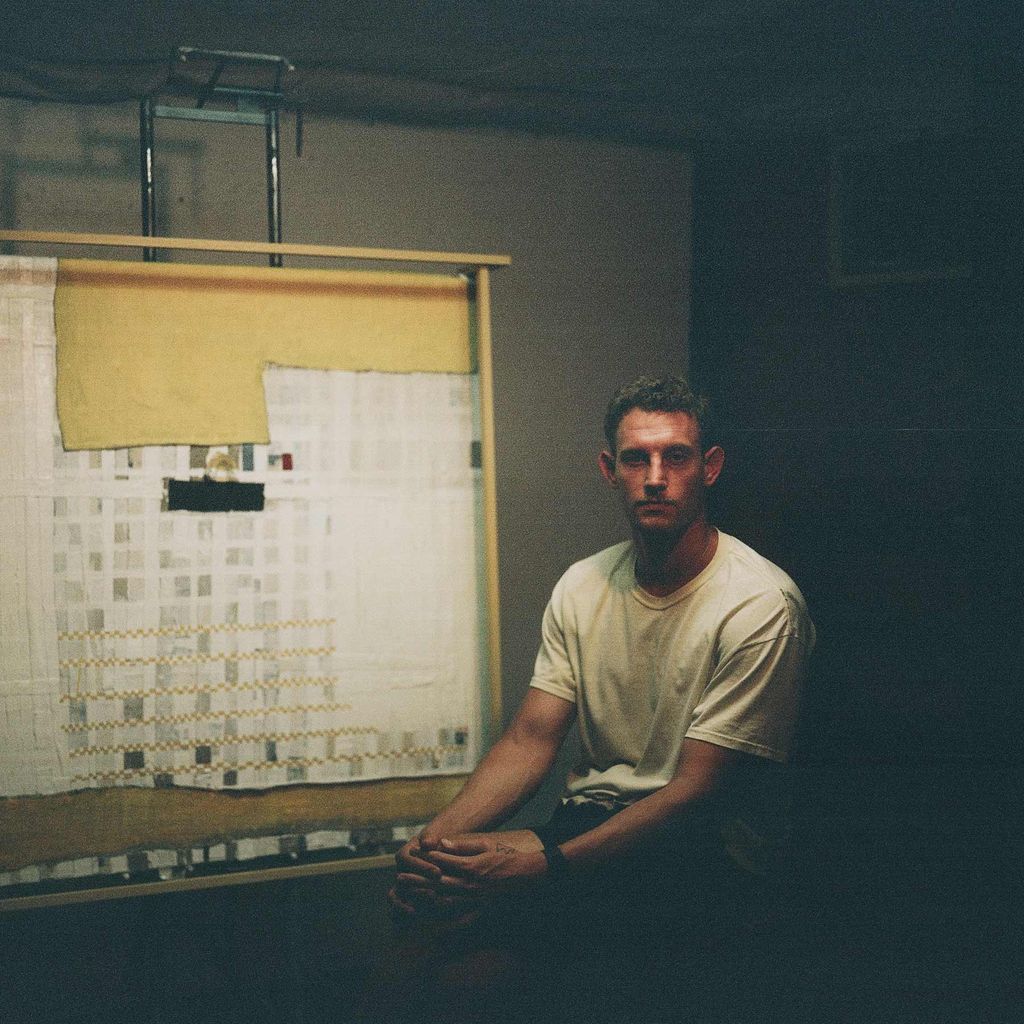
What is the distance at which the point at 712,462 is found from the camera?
5.82 feet

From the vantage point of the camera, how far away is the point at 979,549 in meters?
1.78

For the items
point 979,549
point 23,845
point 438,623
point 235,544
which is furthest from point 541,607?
point 23,845

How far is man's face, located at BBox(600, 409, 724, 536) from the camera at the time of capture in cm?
174

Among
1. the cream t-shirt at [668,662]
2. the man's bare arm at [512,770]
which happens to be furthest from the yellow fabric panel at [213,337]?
the man's bare arm at [512,770]

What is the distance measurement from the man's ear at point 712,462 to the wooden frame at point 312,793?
409 mm

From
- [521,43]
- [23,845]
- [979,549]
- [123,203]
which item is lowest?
[23,845]

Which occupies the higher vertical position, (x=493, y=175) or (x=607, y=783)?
(x=493, y=175)

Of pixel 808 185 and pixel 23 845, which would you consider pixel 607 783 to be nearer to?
pixel 23 845

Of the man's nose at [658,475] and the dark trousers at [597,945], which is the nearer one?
the dark trousers at [597,945]

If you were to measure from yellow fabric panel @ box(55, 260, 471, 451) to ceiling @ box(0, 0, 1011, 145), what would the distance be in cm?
39

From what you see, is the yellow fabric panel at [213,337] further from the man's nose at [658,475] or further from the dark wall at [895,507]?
the dark wall at [895,507]

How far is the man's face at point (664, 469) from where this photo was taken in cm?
174

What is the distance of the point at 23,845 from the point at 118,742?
0.75ft

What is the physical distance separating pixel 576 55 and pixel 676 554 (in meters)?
1.00
